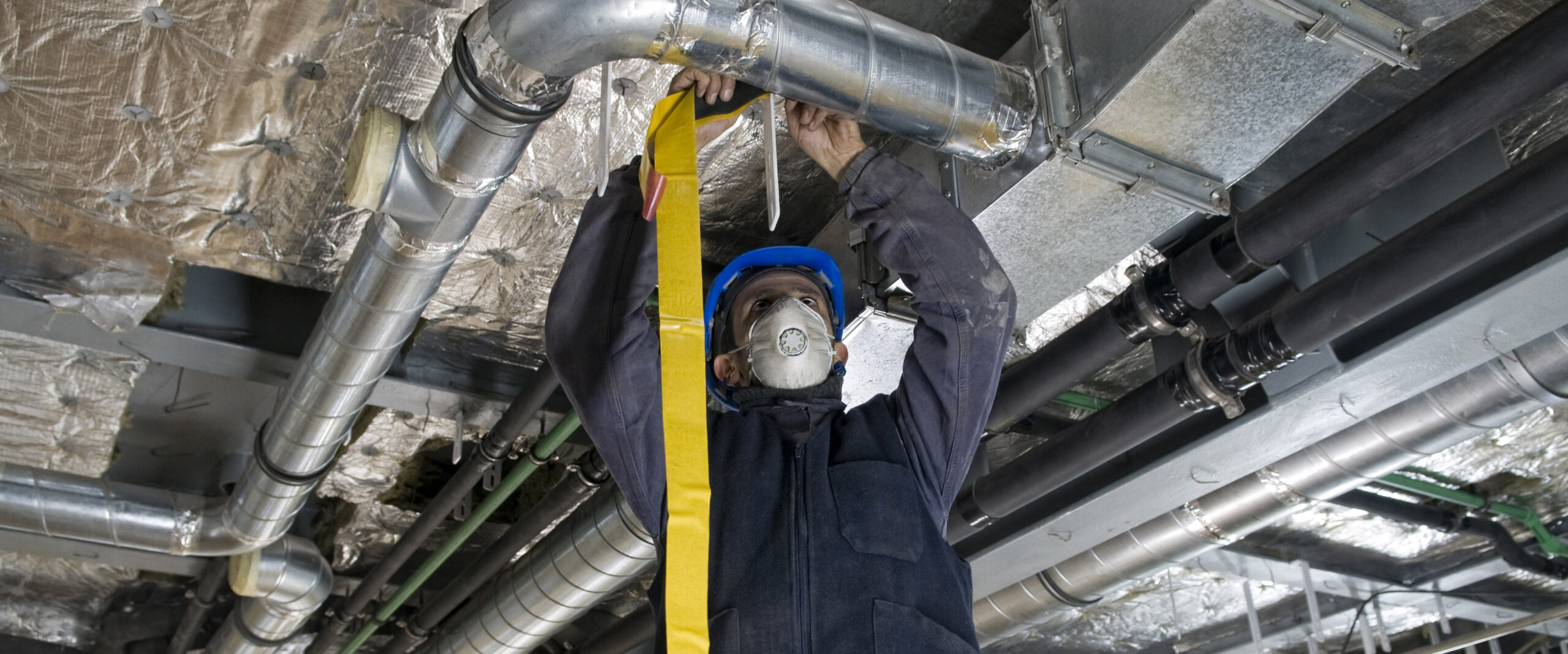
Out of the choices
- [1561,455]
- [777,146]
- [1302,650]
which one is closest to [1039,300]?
[777,146]

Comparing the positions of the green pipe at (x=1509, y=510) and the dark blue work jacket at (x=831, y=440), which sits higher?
the green pipe at (x=1509, y=510)

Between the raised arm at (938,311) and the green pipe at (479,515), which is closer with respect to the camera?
the raised arm at (938,311)

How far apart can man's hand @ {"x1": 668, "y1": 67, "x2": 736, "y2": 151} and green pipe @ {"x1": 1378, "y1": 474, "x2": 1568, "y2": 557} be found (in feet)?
8.03

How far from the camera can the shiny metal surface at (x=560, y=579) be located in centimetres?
282

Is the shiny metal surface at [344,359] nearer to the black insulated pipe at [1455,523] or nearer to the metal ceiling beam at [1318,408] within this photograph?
the metal ceiling beam at [1318,408]

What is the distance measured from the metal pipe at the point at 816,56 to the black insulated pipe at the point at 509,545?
56.5 inches

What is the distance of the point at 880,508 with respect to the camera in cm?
141

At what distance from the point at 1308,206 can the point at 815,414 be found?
0.85 meters

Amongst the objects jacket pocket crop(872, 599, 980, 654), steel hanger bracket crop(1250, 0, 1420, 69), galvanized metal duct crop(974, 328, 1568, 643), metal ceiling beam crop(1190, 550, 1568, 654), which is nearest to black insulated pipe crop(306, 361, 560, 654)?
jacket pocket crop(872, 599, 980, 654)

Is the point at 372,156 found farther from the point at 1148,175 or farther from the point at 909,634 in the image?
the point at 1148,175

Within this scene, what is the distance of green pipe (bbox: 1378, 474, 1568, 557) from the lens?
3193 mm

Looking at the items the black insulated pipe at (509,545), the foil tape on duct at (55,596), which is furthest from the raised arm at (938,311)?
the foil tape on duct at (55,596)

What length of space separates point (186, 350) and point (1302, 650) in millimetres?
4333

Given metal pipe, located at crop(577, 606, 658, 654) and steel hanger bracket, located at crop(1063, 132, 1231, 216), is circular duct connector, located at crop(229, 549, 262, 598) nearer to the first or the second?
metal pipe, located at crop(577, 606, 658, 654)
